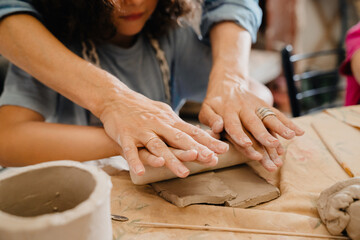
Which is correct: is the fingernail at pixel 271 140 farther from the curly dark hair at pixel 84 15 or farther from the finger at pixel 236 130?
the curly dark hair at pixel 84 15

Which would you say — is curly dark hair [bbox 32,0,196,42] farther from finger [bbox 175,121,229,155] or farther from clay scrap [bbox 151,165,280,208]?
clay scrap [bbox 151,165,280,208]

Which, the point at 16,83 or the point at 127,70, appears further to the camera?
the point at 127,70

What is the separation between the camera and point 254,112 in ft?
2.95

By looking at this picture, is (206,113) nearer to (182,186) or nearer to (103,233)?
(182,186)

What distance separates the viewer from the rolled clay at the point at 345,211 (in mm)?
590

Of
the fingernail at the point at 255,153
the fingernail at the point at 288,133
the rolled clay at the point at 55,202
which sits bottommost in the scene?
the fingernail at the point at 255,153

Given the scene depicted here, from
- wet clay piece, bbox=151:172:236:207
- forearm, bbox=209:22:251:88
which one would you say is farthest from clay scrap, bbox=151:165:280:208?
forearm, bbox=209:22:251:88

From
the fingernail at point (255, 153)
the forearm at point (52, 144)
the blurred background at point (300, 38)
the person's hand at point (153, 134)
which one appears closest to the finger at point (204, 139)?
the person's hand at point (153, 134)

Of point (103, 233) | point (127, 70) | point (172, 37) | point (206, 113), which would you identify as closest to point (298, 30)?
point (172, 37)

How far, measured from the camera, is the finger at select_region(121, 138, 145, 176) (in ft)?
2.26

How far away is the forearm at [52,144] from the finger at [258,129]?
363 mm

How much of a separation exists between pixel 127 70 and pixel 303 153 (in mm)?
739

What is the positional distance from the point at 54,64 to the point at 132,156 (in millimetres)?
398

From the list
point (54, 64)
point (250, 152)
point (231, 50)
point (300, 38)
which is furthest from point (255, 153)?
point (300, 38)
